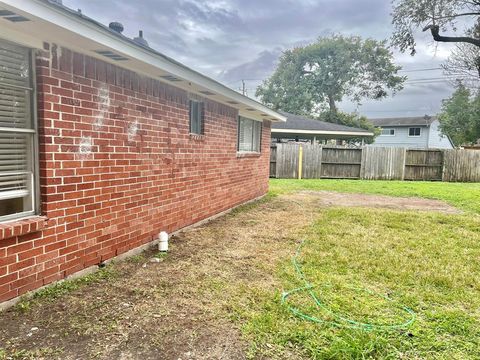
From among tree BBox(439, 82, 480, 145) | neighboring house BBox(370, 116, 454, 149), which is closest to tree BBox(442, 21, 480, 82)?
tree BBox(439, 82, 480, 145)

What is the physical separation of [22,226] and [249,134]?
22.9 ft

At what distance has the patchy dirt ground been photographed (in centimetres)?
236

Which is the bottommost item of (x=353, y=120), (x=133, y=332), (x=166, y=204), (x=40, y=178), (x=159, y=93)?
(x=133, y=332)

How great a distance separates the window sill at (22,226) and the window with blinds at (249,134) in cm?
579

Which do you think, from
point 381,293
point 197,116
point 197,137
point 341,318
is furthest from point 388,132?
point 341,318

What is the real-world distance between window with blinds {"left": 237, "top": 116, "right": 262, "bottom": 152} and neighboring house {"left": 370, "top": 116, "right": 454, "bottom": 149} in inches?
1415

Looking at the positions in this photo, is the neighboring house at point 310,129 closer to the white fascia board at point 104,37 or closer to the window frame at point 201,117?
the window frame at point 201,117

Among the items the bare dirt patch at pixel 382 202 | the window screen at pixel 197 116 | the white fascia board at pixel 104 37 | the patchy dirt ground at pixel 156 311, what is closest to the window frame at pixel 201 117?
the window screen at pixel 197 116

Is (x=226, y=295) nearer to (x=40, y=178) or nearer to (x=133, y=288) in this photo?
(x=133, y=288)

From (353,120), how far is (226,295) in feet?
108

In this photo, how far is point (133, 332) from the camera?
8.46 feet

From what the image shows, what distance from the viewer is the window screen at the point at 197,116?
6.03 metres

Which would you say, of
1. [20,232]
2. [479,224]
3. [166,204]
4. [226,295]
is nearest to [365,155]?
[479,224]

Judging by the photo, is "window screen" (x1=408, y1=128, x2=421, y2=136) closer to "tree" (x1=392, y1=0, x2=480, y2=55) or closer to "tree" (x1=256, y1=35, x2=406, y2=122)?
"tree" (x1=256, y1=35, x2=406, y2=122)
